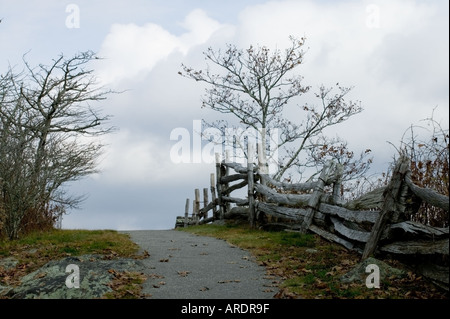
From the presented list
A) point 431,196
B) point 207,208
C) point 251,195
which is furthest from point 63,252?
point 207,208

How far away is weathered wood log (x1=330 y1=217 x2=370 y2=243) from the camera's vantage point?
8.61m

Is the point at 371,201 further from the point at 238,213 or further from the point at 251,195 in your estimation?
the point at 238,213

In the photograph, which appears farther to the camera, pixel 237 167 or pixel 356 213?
pixel 237 167

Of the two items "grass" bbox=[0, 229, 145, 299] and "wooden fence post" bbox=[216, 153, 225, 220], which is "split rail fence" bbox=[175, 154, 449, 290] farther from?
"grass" bbox=[0, 229, 145, 299]

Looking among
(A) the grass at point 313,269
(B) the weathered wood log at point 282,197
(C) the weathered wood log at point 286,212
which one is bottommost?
(A) the grass at point 313,269

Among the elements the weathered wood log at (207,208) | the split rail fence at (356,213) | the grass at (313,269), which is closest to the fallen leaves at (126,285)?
the grass at (313,269)

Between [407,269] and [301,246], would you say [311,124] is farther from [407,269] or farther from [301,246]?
[407,269]

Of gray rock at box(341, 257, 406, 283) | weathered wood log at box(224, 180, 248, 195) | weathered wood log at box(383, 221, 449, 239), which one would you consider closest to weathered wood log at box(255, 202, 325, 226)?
weathered wood log at box(224, 180, 248, 195)

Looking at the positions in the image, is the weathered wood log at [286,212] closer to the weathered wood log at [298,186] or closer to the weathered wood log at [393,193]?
the weathered wood log at [298,186]

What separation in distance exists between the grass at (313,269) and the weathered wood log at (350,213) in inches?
26.7

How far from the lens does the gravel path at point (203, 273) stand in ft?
22.9

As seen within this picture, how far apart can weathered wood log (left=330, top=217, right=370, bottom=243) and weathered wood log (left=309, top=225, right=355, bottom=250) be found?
19cm

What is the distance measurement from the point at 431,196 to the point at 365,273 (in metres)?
1.50

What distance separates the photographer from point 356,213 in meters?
9.18
